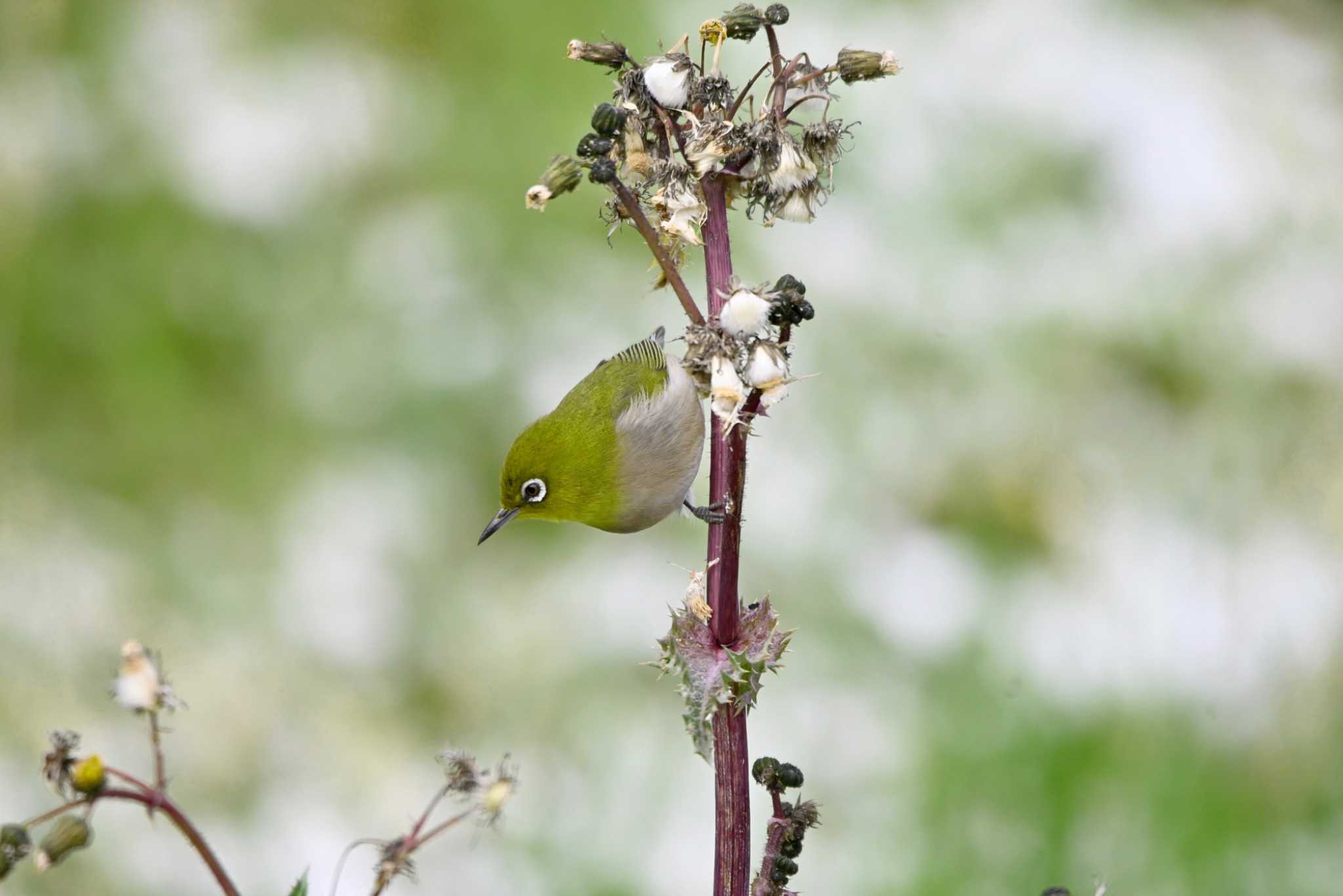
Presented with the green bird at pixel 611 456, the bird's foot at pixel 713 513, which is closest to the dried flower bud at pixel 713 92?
the bird's foot at pixel 713 513

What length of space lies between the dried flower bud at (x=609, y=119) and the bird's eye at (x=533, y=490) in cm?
Result: 41

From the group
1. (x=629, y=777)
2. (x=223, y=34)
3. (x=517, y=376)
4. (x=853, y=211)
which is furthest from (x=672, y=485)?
(x=223, y=34)

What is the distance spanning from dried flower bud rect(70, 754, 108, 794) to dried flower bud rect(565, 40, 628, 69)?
453mm

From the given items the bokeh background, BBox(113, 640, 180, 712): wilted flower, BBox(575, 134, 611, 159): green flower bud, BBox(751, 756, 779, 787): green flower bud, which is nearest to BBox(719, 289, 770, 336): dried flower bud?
BBox(575, 134, 611, 159): green flower bud

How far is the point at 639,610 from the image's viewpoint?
212 centimetres

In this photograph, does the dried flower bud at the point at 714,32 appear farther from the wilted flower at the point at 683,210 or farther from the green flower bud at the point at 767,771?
the green flower bud at the point at 767,771

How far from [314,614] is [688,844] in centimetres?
71

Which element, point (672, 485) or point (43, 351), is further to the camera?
point (43, 351)

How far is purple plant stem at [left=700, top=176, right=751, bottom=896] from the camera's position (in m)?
0.72

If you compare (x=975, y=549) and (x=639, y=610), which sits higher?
(x=975, y=549)

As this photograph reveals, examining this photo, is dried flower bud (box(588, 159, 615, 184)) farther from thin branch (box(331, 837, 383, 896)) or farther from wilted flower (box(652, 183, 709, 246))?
thin branch (box(331, 837, 383, 896))

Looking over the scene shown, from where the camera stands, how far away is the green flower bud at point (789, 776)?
2.32 ft

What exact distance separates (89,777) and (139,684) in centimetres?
5

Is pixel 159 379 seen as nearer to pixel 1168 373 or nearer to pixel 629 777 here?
pixel 629 777
